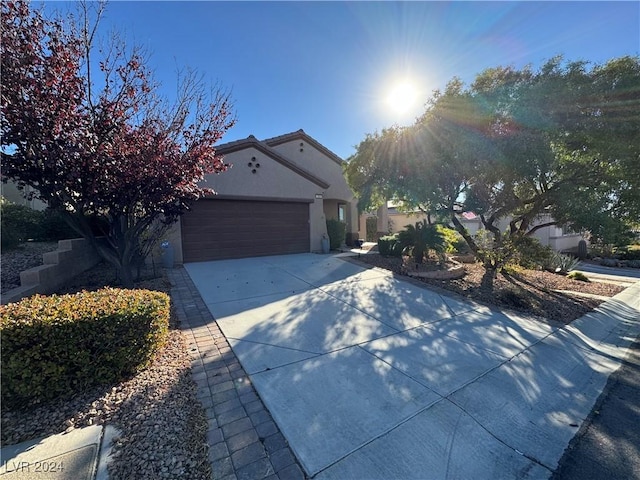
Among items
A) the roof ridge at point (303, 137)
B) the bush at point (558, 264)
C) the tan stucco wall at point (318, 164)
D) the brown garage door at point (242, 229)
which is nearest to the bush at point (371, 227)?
the tan stucco wall at point (318, 164)

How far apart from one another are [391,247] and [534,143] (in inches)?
239

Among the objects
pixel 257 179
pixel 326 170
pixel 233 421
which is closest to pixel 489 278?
pixel 233 421

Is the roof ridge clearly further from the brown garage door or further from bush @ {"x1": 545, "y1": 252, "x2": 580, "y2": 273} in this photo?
bush @ {"x1": 545, "y1": 252, "x2": 580, "y2": 273}

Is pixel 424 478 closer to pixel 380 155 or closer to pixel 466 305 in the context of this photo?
pixel 466 305

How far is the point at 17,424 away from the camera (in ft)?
7.65

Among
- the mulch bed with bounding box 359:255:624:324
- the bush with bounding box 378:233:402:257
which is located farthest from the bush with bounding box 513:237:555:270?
the bush with bounding box 378:233:402:257

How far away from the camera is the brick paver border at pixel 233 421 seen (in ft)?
6.59

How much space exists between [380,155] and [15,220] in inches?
431

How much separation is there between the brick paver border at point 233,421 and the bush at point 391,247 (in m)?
8.25

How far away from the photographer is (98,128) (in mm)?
4820

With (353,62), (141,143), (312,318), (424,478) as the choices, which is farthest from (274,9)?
(424,478)

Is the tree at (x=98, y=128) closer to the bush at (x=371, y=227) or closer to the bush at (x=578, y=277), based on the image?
the bush at (x=578, y=277)

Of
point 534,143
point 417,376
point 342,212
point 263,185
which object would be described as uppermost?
point 534,143

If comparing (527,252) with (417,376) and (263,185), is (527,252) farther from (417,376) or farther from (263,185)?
(263,185)
